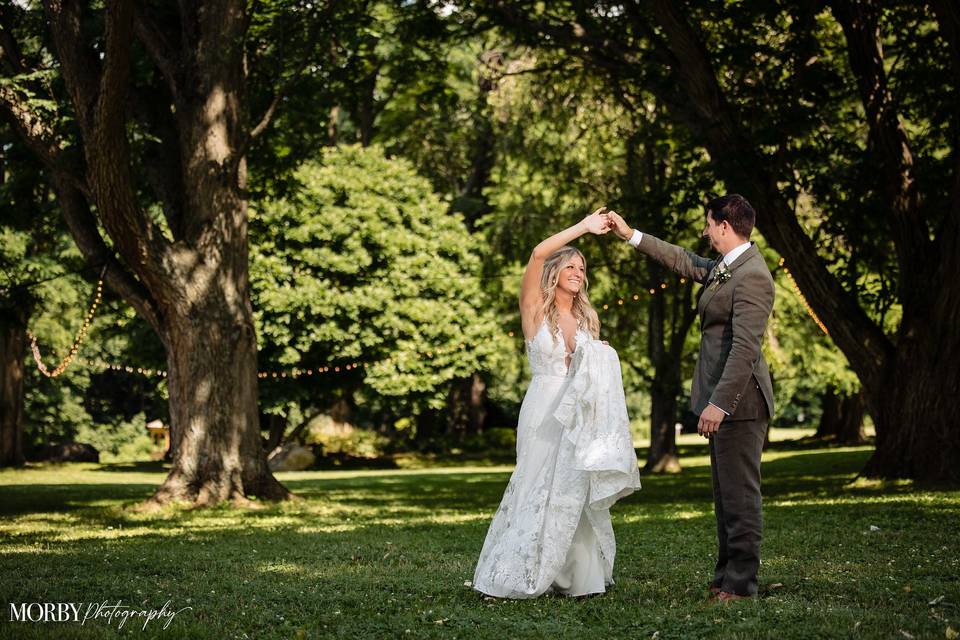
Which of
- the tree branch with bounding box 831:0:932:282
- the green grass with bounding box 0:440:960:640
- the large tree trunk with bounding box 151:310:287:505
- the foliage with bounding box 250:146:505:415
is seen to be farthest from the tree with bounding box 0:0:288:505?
the foliage with bounding box 250:146:505:415

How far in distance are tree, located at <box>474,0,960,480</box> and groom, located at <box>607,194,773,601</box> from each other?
895 cm

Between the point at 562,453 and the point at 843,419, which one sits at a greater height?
the point at 562,453

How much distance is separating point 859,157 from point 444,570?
11.7 meters

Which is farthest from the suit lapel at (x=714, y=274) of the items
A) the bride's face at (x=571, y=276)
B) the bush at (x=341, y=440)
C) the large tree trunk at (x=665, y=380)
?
the bush at (x=341, y=440)

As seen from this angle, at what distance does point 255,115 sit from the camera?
58.7 ft

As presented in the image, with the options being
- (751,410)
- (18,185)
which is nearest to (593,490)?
(751,410)

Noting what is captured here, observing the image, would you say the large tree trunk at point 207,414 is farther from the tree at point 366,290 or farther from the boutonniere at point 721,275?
the tree at point 366,290

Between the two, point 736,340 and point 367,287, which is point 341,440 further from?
point 736,340

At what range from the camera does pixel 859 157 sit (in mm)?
16969

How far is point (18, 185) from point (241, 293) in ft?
15.8

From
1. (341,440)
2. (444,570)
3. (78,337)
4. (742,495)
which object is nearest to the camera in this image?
(742,495)

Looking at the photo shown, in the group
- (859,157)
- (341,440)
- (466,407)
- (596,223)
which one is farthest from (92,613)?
(466,407)

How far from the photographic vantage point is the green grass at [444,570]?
19.2 ft

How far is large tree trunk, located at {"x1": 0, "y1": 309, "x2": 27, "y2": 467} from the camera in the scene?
30.8m
